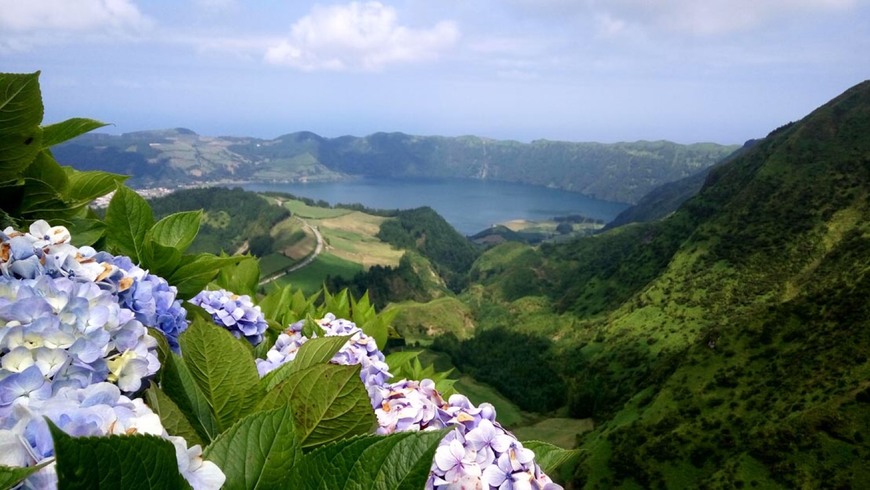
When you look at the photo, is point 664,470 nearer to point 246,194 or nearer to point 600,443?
point 600,443

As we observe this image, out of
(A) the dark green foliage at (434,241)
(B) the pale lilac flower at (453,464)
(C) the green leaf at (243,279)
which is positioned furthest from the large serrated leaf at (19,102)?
(A) the dark green foliage at (434,241)

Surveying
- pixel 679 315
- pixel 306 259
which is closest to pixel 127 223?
pixel 679 315

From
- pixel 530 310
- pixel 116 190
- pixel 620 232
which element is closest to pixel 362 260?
pixel 530 310

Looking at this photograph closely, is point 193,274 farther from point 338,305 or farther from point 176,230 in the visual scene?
point 338,305

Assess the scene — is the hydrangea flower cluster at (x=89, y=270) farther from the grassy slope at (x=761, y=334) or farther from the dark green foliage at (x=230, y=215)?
the dark green foliage at (x=230, y=215)

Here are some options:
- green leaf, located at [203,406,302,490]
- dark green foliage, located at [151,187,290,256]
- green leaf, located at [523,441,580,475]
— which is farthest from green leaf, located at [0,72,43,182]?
dark green foliage, located at [151,187,290,256]
